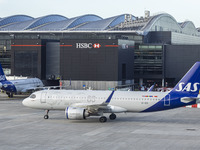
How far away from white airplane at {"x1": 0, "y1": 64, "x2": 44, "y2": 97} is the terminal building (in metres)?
12.1

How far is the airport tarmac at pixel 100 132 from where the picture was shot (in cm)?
3347

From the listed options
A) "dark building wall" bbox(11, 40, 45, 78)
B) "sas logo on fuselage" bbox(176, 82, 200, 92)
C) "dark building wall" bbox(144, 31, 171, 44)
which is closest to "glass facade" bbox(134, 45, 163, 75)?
"dark building wall" bbox(144, 31, 171, 44)

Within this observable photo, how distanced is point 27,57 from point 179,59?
46.7 metres

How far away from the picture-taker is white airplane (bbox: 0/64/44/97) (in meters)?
78.8

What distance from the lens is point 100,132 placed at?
3991 cm

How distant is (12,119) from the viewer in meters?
49.8

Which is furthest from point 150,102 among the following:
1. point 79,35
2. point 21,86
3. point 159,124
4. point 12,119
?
point 79,35

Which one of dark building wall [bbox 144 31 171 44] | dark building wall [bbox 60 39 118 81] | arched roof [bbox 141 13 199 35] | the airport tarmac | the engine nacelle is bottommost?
the airport tarmac

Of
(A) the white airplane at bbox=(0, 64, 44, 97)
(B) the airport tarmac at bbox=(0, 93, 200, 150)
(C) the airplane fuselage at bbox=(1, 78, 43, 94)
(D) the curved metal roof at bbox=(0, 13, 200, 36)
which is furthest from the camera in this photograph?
(D) the curved metal roof at bbox=(0, 13, 200, 36)

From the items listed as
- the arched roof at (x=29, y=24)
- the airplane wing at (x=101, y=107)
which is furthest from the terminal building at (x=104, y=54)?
the airplane wing at (x=101, y=107)

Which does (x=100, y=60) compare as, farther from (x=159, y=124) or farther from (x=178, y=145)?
(x=178, y=145)

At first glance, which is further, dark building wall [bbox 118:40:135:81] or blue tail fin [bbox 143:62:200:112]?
dark building wall [bbox 118:40:135:81]

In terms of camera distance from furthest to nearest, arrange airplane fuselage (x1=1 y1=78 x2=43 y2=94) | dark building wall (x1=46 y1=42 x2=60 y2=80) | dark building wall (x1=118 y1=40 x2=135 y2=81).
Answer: dark building wall (x1=46 y1=42 x2=60 y2=80), dark building wall (x1=118 y1=40 x2=135 y2=81), airplane fuselage (x1=1 y1=78 x2=43 y2=94)

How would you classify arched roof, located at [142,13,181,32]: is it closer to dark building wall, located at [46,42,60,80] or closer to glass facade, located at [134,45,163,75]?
glass facade, located at [134,45,163,75]
